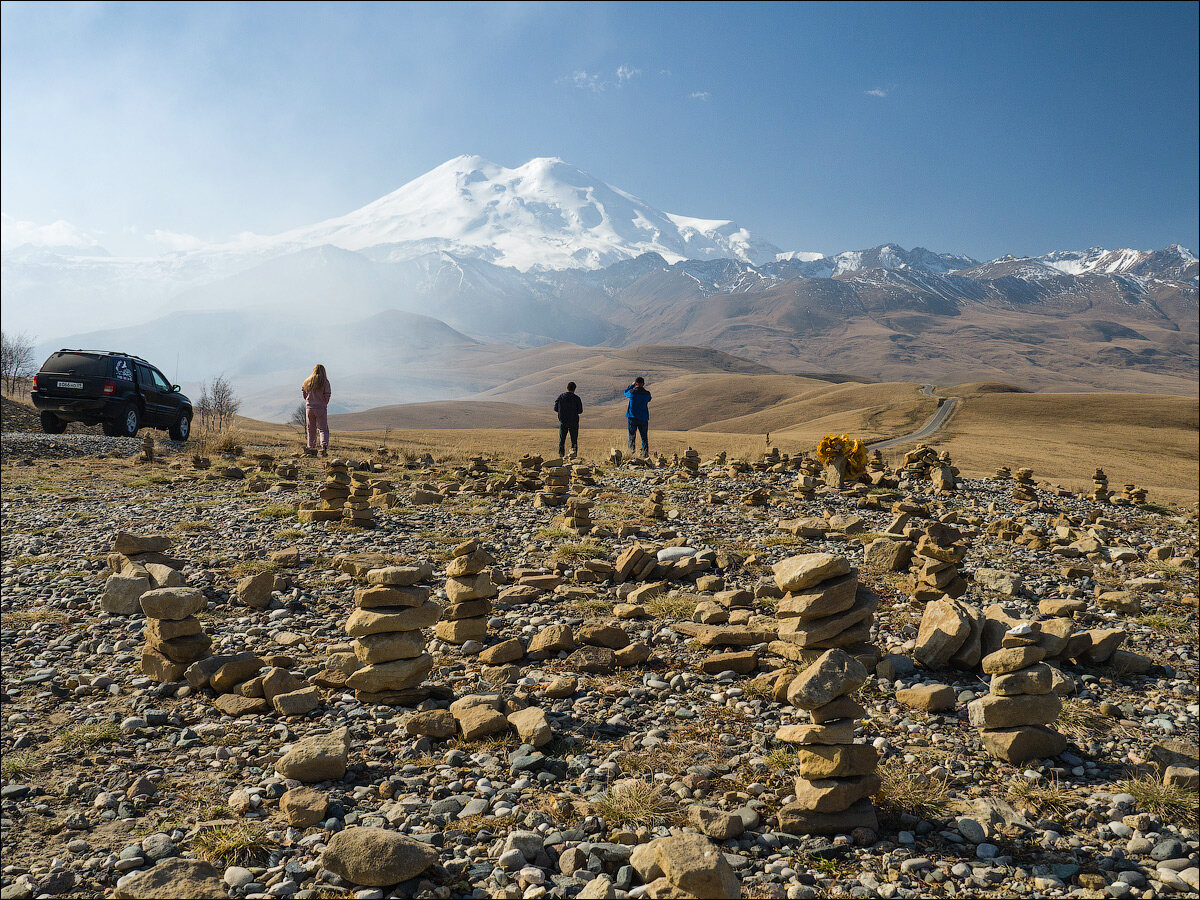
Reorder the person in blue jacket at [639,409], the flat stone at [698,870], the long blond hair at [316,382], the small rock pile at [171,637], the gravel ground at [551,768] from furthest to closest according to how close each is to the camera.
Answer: the person in blue jacket at [639,409]
the long blond hair at [316,382]
the small rock pile at [171,637]
the gravel ground at [551,768]
the flat stone at [698,870]

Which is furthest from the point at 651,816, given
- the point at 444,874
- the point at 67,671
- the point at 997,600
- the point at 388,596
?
the point at 997,600

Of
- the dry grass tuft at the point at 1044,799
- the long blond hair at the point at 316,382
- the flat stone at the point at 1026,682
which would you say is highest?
the long blond hair at the point at 316,382

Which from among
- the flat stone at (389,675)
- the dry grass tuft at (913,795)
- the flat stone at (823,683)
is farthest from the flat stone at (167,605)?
the dry grass tuft at (913,795)

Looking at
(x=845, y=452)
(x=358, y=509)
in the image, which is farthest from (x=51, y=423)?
(x=845, y=452)

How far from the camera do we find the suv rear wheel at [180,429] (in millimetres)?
27562

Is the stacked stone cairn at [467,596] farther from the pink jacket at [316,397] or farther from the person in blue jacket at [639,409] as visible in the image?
the person in blue jacket at [639,409]

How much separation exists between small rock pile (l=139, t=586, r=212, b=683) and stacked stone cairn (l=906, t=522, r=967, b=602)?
786cm

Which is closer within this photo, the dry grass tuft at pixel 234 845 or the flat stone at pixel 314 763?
the dry grass tuft at pixel 234 845

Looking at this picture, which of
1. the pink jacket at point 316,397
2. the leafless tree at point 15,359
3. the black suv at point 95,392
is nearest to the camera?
the pink jacket at point 316,397

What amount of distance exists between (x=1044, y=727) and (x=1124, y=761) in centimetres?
64

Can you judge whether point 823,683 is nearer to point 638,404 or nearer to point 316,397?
point 316,397

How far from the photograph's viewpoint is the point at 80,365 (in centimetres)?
2380

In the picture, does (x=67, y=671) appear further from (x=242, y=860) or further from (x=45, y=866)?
(x=242, y=860)

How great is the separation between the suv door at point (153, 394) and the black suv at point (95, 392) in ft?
0.12
